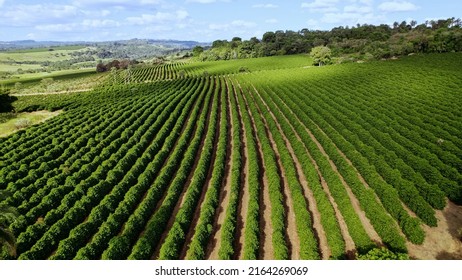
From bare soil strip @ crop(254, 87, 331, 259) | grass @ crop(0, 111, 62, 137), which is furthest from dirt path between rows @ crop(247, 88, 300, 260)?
grass @ crop(0, 111, 62, 137)

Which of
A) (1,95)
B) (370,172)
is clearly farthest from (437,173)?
(1,95)

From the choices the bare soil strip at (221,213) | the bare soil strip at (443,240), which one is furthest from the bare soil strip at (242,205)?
the bare soil strip at (443,240)

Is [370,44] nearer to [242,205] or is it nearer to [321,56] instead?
[321,56]

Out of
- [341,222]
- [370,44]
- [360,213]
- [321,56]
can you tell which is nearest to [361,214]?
[360,213]

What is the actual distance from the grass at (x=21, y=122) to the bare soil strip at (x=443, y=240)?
53726mm

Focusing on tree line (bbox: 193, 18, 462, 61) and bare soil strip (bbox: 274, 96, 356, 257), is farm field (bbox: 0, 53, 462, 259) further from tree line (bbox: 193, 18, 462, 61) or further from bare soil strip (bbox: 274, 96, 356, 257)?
tree line (bbox: 193, 18, 462, 61)

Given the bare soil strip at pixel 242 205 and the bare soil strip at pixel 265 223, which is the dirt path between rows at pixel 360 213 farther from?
the bare soil strip at pixel 242 205

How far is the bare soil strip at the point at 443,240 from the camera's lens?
2127 centimetres

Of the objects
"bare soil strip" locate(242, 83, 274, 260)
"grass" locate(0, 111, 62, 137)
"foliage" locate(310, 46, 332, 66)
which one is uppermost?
"foliage" locate(310, 46, 332, 66)

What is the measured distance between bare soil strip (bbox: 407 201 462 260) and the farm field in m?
0.09

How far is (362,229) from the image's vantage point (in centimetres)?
2258

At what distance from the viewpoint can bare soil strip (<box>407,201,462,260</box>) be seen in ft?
69.8

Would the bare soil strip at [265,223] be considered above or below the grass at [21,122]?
below

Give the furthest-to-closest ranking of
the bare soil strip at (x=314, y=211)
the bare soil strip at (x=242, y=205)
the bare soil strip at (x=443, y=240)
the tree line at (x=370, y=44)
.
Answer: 1. the tree line at (x=370, y=44)
2. the bare soil strip at (x=242, y=205)
3. the bare soil strip at (x=314, y=211)
4. the bare soil strip at (x=443, y=240)
